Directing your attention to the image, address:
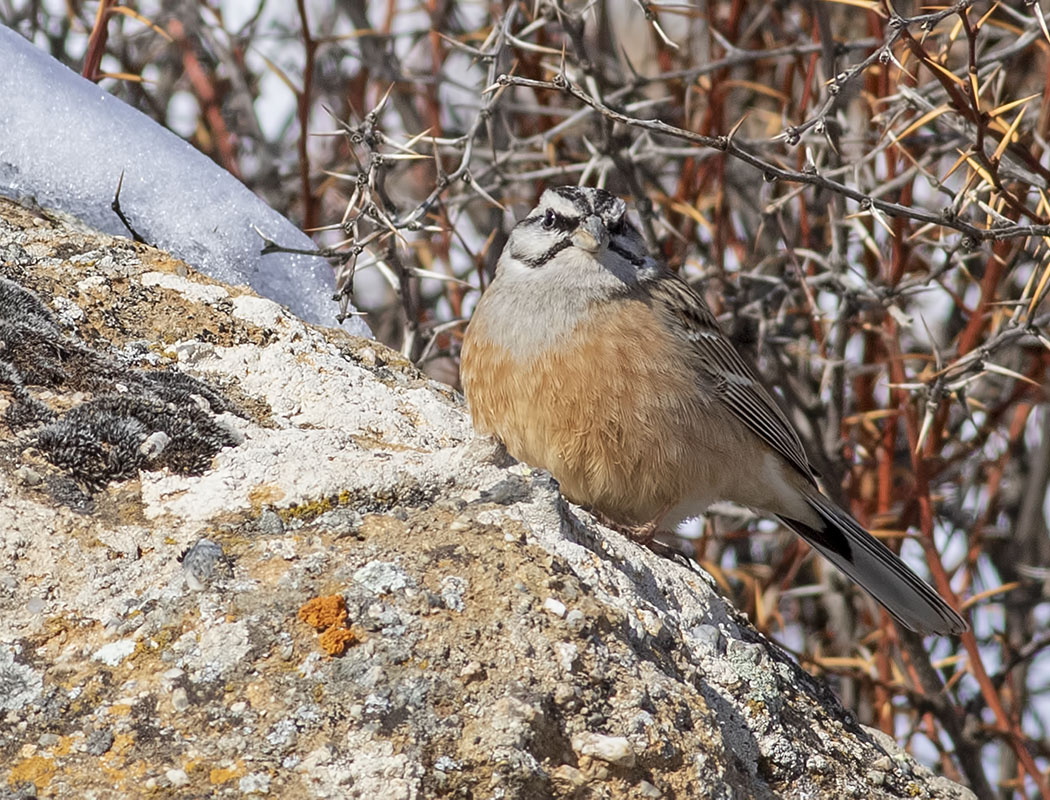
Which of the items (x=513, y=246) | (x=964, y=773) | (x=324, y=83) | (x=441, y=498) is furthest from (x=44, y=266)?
(x=964, y=773)

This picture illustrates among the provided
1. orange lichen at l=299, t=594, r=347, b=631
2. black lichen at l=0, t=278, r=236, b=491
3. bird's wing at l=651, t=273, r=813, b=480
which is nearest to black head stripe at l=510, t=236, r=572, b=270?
bird's wing at l=651, t=273, r=813, b=480

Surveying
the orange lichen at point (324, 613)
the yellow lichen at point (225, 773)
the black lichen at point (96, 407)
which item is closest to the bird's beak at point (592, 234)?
the black lichen at point (96, 407)

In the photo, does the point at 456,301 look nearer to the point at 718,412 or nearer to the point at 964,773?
the point at 718,412

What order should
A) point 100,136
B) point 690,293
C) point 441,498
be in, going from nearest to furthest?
point 441,498
point 100,136
point 690,293

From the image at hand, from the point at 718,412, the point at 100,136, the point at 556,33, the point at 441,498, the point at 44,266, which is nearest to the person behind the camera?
the point at 441,498

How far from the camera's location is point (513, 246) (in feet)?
14.9

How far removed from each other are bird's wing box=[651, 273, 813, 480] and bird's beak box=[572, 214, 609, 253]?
0.28 m

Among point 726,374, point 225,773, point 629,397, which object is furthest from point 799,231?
point 225,773

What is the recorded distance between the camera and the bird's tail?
4.40 metres

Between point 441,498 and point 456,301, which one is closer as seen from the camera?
point 441,498

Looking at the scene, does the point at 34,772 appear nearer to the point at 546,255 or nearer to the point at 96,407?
the point at 96,407

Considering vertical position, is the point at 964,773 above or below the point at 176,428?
below

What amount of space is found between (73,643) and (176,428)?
2.13 feet

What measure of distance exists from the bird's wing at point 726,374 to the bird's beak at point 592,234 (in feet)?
0.91
